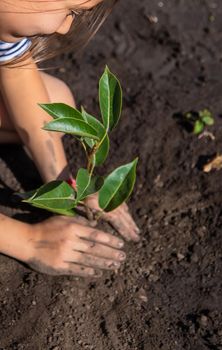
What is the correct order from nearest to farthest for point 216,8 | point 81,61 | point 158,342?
point 158,342 → point 81,61 → point 216,8

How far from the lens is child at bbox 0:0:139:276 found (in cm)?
175

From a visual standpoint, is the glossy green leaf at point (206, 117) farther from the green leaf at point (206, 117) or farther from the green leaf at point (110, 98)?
the green leaf at point (110, 98)

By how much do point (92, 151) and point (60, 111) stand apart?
0.15 meters

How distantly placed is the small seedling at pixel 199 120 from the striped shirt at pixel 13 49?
679mm

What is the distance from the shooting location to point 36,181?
6.89 ft

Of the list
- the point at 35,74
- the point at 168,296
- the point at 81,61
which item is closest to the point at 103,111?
the point at 35,74

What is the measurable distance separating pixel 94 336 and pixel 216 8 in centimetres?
150

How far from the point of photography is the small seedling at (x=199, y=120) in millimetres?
2229

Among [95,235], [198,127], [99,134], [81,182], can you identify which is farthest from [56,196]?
[198,127]

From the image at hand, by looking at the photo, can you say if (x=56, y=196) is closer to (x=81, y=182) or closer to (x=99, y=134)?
(x=81, y=182)

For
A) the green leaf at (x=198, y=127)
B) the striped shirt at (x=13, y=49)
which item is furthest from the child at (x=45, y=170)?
the green leaf at (x=198, y=127)

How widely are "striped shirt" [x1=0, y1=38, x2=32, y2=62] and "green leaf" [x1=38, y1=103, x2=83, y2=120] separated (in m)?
0.38

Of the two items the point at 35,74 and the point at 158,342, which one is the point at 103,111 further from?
the point at 158,342

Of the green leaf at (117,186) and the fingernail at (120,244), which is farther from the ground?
the green leaf at (117,186)
